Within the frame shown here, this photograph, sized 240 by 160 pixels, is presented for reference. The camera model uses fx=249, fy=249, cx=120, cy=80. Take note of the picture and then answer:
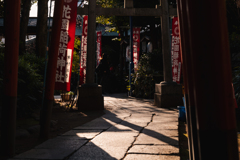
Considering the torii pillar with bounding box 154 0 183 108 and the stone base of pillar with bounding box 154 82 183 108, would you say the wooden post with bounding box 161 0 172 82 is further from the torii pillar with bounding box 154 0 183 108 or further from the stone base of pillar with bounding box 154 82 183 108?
the stone base of pillar with bounding box 154 82 183 108

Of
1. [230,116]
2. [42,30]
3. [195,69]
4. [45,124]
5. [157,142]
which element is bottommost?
Result: [157,142]

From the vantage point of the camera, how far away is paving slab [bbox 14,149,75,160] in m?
3.08

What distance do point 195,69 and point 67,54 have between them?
5.83 meters

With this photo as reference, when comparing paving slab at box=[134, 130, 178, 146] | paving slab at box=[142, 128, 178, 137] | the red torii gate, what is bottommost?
paving slab at box=[134, 130, 178, 146]

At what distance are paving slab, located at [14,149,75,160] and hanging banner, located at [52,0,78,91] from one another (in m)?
2.96

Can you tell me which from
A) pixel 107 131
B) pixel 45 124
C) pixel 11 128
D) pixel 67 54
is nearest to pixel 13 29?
pixel 11 128

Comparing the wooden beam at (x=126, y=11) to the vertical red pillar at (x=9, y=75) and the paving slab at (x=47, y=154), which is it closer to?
the vertical red pillar at (x=9, y=75)

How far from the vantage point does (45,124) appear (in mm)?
4230

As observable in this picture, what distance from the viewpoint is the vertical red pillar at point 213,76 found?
0.96 metres

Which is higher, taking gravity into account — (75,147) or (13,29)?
(13,29)

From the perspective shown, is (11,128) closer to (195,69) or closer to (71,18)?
(195,69)

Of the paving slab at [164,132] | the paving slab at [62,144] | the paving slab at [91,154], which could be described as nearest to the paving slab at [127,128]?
the paving slab at [164,132]

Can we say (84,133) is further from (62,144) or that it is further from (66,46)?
(66,46)

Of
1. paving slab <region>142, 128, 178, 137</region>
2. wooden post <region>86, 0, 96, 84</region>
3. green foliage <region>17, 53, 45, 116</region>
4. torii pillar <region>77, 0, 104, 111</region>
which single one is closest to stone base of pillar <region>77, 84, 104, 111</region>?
torii pillar <region>77, 0, 104, 111</region>
